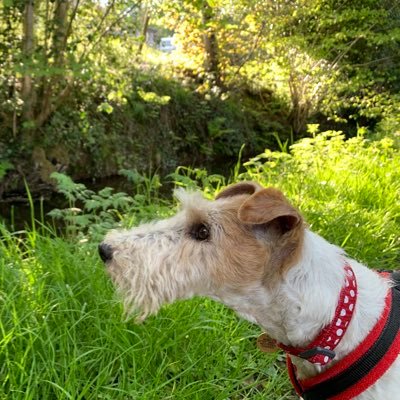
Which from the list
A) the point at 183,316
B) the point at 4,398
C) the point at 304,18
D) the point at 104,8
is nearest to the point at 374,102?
the point at 304,18

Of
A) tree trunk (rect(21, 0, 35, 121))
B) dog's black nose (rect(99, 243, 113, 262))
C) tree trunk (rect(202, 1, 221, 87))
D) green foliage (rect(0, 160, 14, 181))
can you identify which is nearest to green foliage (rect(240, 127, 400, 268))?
dog's black nose (rect(99, 243, 113, 262))

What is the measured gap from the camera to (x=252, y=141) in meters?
15.5

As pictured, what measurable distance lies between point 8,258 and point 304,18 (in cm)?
1188

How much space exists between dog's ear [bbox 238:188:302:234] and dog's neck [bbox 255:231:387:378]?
0.13m

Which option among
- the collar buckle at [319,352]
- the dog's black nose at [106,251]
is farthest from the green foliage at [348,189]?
the dog's black nose at [106,251]

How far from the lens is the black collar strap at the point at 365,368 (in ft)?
5.87

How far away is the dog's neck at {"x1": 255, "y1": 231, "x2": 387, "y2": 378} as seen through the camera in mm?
1817

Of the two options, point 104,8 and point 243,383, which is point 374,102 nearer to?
point 104,8

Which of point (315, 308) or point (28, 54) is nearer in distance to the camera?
point (315, 308)

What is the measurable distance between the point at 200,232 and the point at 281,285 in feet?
1.33

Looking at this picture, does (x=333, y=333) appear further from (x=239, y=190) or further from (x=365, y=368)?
(x=239, y=190)

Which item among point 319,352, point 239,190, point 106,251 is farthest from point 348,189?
point 106,251

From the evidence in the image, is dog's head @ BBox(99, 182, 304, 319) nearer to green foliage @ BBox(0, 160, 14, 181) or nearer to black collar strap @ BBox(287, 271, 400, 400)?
black collar strap @ BBox(287, 271, 400, 400)

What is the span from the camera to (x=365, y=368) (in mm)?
1787
